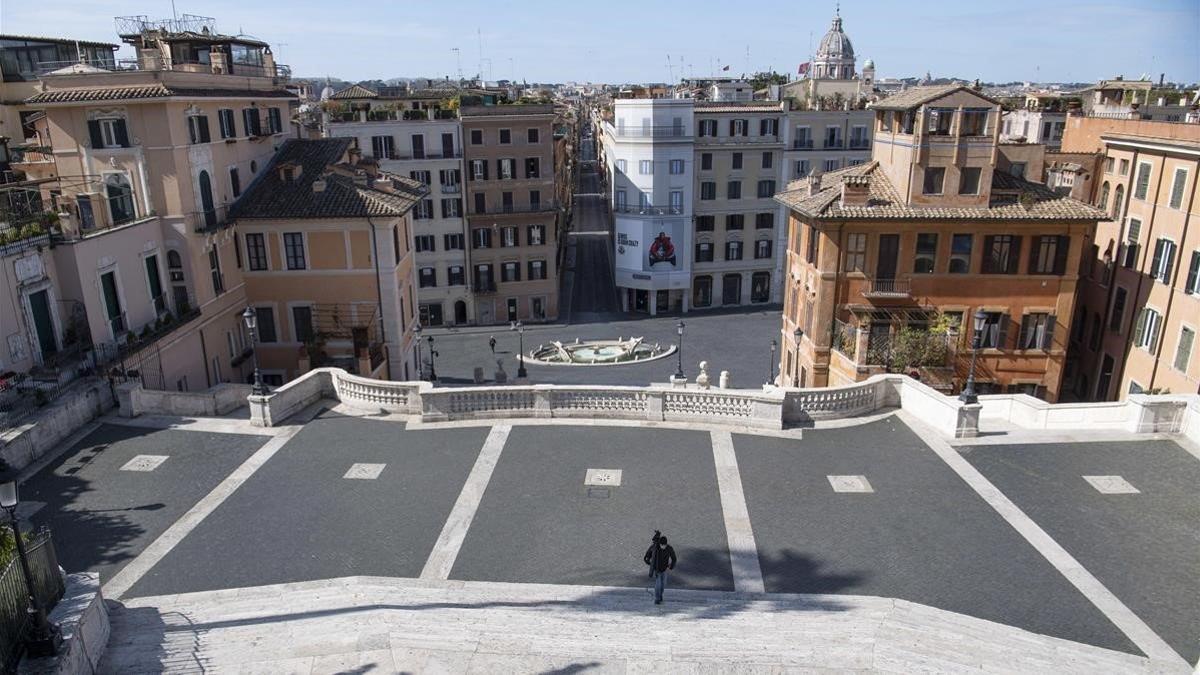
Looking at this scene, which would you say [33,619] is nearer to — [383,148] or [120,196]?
[120,196]

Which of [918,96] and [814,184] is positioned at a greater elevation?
[918,96]

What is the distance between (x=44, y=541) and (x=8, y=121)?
128 ft

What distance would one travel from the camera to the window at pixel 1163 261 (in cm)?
3306

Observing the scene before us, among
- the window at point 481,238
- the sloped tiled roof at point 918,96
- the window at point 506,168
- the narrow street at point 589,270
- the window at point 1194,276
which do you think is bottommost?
the narrow street at point 589,270

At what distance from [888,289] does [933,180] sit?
5049 mm

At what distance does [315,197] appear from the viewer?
3506cm

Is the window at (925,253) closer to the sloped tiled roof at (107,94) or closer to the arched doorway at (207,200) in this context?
the arched doorway at (207,200)

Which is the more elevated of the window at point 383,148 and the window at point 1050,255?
the window at point 383,148

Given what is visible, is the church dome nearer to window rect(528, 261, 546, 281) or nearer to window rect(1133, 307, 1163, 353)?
window rect(528, 261, 546, 281)

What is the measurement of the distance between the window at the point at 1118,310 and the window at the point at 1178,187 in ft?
15.9

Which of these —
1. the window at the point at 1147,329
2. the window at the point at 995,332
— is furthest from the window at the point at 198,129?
the window at the point at 1147,329

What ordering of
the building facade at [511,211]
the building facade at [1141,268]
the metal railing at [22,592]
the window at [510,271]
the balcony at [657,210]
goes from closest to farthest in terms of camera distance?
the metal railing at [22,592], the building facade at [1141,268], the building facade at [511,211], the balcony at [657,210], the window at [510,271]

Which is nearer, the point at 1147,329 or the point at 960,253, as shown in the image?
the point at 960,253

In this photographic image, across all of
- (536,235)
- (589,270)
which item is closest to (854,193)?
(536,235)
